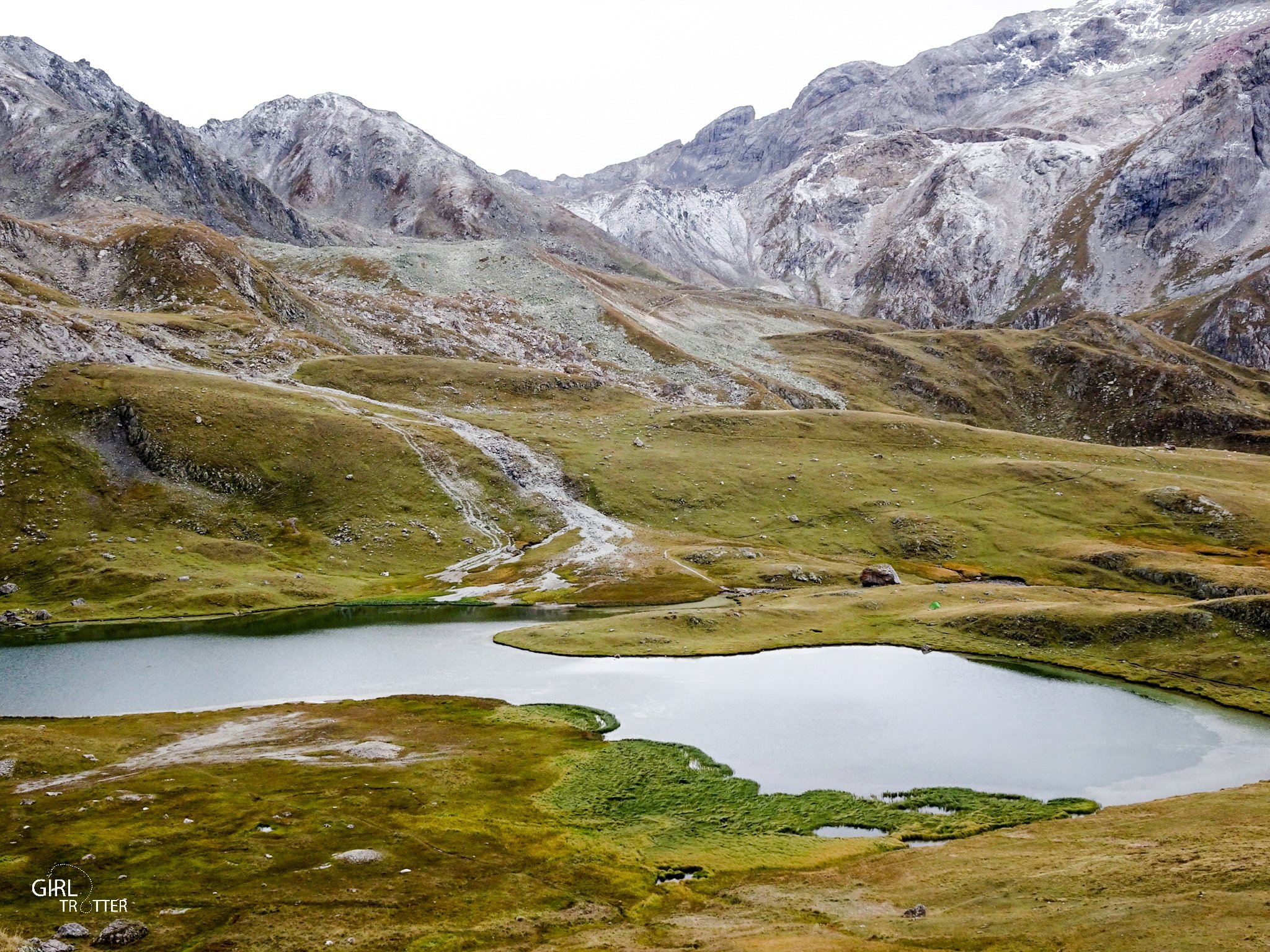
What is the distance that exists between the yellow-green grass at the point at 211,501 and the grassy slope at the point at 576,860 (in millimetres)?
53385

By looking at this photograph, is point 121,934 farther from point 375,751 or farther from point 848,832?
point 848,832

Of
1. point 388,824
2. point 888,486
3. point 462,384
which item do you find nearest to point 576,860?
point 388,824

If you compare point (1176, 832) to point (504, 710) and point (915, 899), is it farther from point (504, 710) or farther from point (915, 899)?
point (504, 710)

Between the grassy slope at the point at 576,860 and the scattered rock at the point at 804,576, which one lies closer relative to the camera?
the grassy slope at the point at 576,860

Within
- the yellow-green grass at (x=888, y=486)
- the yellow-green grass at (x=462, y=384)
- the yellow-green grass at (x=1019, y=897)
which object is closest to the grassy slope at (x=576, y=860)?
the yellow-green grass at (x=1019, y=897)

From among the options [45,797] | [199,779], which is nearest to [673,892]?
[199,779]

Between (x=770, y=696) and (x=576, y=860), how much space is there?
30.8 meters

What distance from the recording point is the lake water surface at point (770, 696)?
51125 mm

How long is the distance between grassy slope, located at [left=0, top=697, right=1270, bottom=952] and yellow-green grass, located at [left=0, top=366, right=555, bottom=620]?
53.4 m

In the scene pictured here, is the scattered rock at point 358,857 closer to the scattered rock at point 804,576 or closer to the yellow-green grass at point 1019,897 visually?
the yellow-green grass at point 1019,897

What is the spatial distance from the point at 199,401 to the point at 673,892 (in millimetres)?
126445

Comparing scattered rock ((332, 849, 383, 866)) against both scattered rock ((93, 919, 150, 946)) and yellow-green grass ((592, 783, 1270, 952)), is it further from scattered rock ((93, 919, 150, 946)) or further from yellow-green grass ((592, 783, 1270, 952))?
yellow-green grass ((592, 783, 1270, 952))

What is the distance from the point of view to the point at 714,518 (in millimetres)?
137500

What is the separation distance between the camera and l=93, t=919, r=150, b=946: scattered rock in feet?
90.2
